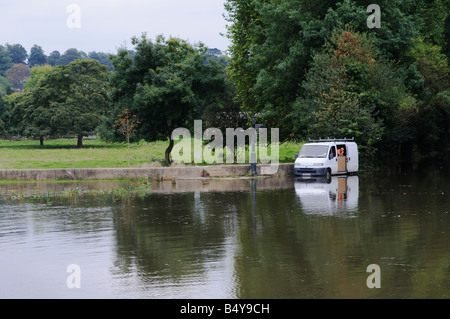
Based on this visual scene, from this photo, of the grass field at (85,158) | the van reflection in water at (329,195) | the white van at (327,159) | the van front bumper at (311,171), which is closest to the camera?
the van reflection in water at (329,195)

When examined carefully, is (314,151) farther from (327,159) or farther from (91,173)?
(91,173)

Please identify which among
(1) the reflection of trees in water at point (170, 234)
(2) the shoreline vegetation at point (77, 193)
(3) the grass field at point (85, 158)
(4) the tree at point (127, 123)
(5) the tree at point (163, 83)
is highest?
(5) the tree at point (163, 83)

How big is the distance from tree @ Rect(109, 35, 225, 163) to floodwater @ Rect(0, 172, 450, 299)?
16.0 m

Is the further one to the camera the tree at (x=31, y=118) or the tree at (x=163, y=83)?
the tree at (x=31, y=118)

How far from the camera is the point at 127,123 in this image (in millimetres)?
36469

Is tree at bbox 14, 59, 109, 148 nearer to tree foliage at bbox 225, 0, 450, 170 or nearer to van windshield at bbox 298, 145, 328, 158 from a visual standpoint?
tree foliage at bbox 225, 0, 450, 170

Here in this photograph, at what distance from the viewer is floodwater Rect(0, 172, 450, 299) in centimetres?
914

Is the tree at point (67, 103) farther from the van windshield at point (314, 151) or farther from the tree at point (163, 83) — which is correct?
the van windshield at point (314, 151)

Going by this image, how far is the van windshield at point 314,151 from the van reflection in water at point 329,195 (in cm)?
118

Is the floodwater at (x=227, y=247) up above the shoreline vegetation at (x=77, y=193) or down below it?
above

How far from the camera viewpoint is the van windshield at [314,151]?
32.2 m

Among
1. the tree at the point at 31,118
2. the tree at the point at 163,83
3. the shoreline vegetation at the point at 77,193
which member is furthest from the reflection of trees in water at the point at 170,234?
the tree at the point at 31,118

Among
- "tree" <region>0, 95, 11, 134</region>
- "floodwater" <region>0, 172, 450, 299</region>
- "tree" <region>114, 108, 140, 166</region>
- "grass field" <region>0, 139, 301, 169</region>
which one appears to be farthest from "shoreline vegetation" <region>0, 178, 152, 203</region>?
"tree" <region>0, 95, 11, 134</region>

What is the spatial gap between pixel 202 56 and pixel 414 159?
72.2 feet
